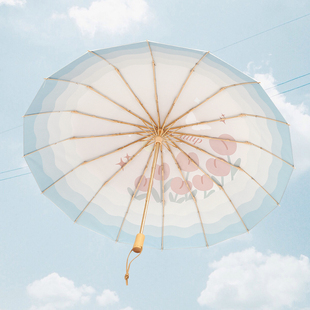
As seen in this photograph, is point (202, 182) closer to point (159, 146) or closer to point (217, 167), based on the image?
point (217, 167)

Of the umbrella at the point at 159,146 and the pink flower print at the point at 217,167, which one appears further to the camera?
the pink flower print at the point at 217,167

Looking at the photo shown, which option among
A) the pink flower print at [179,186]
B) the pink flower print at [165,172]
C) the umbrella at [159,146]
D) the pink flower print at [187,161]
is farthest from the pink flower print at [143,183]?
the pink flower print at [187,161]

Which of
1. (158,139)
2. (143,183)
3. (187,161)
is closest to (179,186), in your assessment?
(187,161)

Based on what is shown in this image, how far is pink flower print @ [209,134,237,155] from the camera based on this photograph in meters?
4.22

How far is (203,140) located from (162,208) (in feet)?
4.69

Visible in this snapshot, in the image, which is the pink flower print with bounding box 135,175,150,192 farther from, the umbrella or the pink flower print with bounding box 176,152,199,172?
the pink flower print with bounding box 176,152,199,172

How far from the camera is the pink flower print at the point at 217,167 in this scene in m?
4.31

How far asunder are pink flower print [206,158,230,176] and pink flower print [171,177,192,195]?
1.78 feet

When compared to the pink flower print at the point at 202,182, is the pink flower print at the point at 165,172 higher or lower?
higher

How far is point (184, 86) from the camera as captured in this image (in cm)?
381

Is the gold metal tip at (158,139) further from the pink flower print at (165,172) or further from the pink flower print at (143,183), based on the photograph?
the pink flower print at (143,183)

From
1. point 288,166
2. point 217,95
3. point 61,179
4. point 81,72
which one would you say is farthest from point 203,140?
point 61,179

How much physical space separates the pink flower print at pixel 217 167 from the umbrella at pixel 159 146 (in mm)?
17

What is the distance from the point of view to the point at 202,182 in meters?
4.41
